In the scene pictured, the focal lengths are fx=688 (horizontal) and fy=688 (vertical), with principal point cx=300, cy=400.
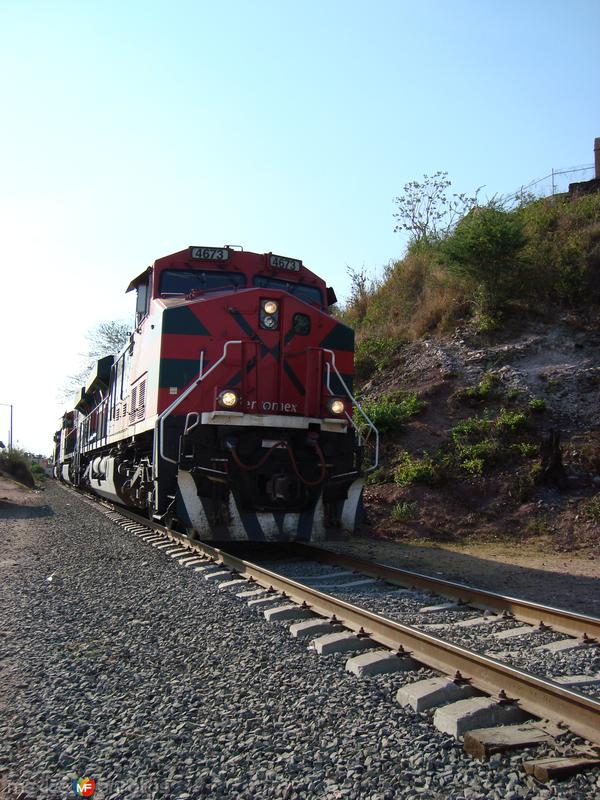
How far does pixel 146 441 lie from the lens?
28.8 feet

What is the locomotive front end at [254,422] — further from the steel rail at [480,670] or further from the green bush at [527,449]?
the green bush at [527,449]

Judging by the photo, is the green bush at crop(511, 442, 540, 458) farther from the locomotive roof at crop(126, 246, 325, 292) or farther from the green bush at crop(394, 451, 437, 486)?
the locomotive roof at crop(126, 246, 325, 292)

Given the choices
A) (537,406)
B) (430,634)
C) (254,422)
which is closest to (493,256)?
(537,406)

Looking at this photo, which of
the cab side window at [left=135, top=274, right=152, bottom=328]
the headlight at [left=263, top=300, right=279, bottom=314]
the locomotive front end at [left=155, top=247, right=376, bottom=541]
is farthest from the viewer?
the cab side window at [left=135, top=274, right=152, bottom=328]

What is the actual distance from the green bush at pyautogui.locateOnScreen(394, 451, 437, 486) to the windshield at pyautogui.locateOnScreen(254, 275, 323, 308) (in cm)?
398

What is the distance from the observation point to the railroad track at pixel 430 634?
2.92m

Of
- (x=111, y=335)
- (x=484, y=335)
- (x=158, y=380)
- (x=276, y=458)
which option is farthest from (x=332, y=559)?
(x=111, y=335)

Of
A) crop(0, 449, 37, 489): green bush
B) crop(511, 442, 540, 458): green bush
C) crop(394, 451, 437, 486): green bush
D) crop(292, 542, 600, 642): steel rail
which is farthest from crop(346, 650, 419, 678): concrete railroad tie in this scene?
crop(0, 449, 37, 489): green bush

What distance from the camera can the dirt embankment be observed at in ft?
33.5

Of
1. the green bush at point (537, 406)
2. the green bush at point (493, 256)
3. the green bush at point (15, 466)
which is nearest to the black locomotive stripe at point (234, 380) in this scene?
the green bush at point (537, 406)

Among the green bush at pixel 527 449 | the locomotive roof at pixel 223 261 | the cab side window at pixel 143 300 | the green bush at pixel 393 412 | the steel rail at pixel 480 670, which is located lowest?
the steel rail at pixel 480 670

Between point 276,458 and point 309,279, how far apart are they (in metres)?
2.78

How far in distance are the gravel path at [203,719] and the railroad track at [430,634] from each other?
0.23 meters

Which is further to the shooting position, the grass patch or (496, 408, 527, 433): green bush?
(496, 408, 527, 433): green bush
